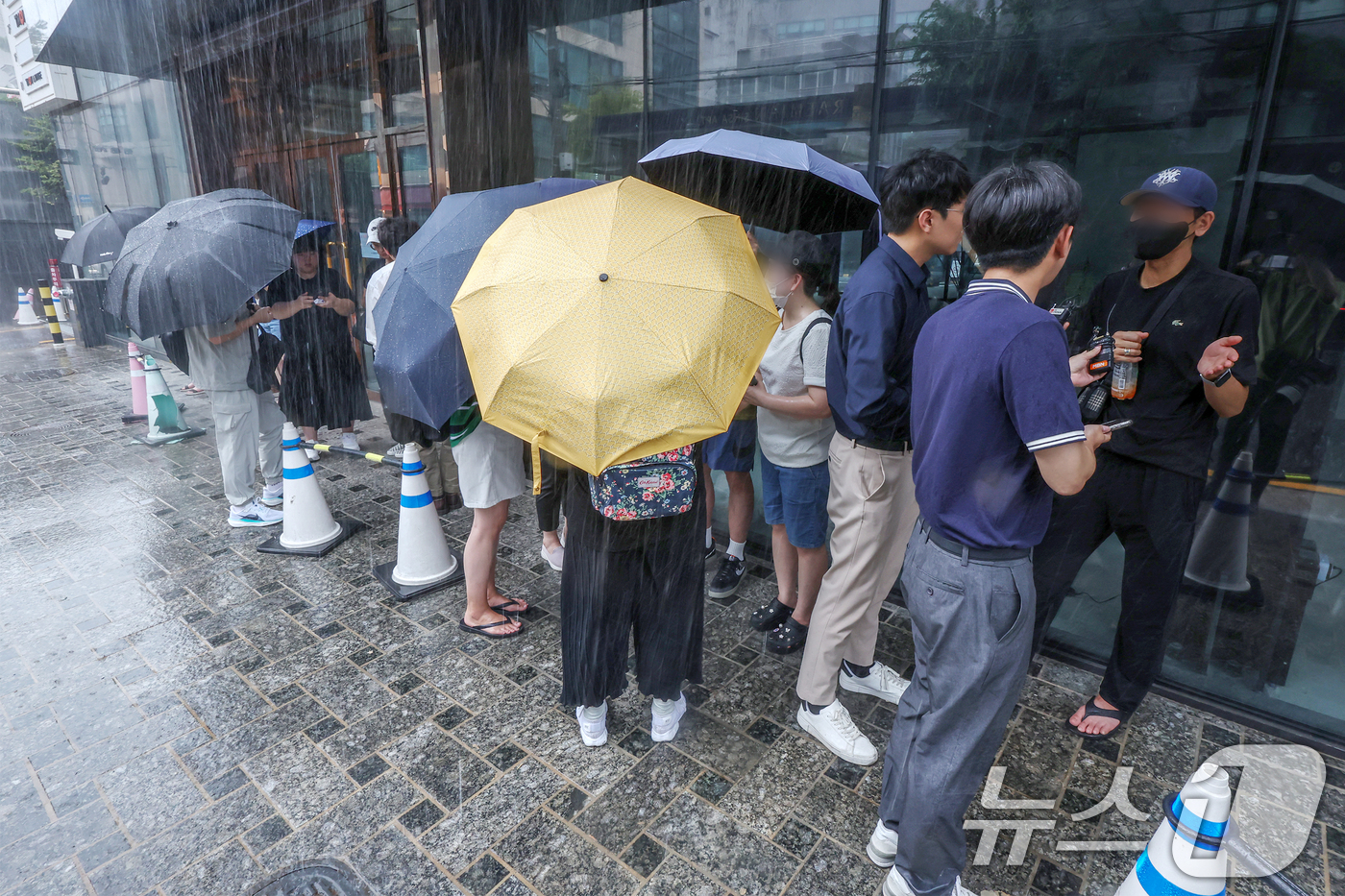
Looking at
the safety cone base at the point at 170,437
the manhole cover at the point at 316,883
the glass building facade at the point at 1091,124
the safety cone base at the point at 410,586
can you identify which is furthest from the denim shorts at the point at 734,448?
the safety cone base at the point at 170,437

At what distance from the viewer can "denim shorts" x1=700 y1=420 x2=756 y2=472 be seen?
4.30 metres

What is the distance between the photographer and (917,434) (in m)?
2.19

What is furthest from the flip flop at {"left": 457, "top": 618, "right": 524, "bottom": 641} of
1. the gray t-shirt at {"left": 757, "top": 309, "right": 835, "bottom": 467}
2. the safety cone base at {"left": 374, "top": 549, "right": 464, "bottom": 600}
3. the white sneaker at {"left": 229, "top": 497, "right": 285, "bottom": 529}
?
the white sneaker at {"left": 229, "top": 497, "right": 285, "bottom": 529}

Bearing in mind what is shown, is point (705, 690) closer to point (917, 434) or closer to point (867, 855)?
point (867, 855)

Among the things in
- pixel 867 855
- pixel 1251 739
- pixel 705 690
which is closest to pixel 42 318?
pixel 705 690

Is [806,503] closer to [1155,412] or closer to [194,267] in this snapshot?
[1155,412]

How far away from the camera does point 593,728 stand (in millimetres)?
3100

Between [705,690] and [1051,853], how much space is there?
5.14 ft

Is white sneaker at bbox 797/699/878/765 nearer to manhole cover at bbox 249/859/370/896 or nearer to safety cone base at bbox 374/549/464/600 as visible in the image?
manhole cover at bbox 249/859/370/896

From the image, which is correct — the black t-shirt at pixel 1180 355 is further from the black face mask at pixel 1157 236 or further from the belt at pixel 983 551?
the belt at pixel 983 551

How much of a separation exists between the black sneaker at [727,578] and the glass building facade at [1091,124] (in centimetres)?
185

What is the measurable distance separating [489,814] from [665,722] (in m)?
0.81

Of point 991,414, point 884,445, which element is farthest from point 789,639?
point 991,414

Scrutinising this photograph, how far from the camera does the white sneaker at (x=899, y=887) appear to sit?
2.34 meters
